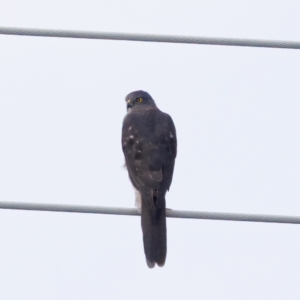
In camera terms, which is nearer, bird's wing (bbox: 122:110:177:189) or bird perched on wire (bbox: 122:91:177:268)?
bird perched on wire (bbox: 122:91:177:268)

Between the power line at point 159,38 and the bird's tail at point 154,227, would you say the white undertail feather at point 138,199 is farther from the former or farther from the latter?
the power line at point 159,38

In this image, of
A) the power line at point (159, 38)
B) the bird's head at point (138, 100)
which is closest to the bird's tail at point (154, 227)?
the power line at point (159, 38)

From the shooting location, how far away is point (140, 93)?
10.0m

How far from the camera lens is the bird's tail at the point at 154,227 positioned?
25.5 feet

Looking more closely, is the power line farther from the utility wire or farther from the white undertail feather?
the white undertail feather

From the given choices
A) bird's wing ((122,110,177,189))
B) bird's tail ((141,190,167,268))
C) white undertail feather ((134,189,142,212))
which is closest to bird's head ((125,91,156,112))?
bird's wing ((122,110,177,189))

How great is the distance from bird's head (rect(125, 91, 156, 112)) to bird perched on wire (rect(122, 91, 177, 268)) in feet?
1.07

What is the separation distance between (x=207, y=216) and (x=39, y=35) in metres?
1.74

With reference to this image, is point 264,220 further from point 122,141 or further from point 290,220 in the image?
point 122,141

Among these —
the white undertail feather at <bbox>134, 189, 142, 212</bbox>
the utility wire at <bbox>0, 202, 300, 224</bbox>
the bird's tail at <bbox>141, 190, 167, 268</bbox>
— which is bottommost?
the utility wire at <bbox>0, 202, 300, 224</bbox>

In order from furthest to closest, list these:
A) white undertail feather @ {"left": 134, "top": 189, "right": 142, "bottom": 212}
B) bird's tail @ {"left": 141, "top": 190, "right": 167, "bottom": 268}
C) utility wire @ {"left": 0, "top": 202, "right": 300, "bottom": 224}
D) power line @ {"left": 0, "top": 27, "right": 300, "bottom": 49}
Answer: white undertail feather @ {"left": 134, "top": 189, "right": 142, "bottom": 212} < bird's tail @ {"left": 141, "top": 190, "right": 167, "bottom": 268} < power line @ {"left": 0, "top": 27, "right": 300, "bottom": 49} < utility wire @ {"left": 0, "top": 202, "right": 300, "bottom": 224}

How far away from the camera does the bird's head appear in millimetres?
9836

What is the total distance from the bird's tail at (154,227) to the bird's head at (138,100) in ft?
6.56

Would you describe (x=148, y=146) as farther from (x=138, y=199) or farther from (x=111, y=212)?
(x=111, y=212)
